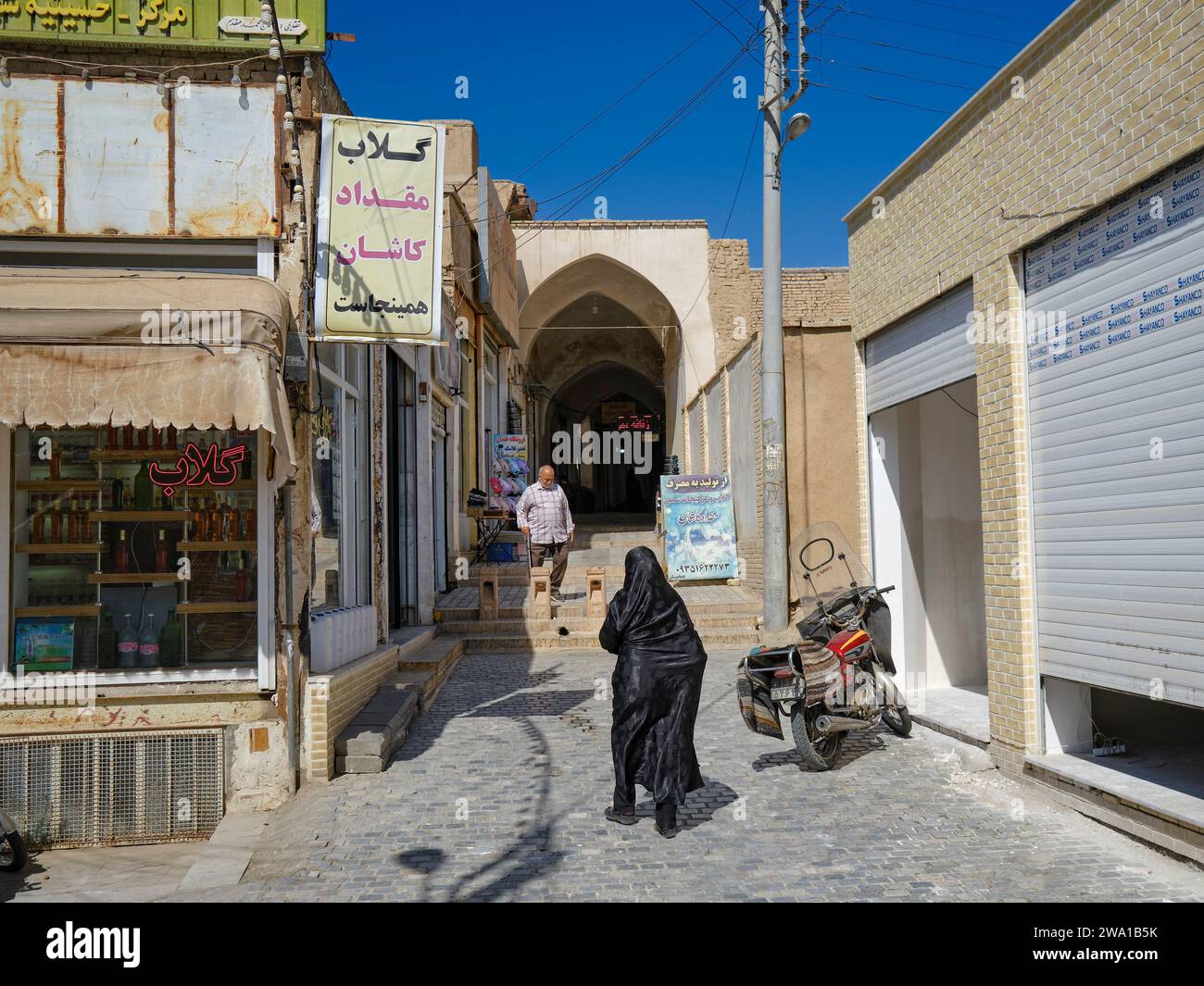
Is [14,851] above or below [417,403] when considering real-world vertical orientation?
below

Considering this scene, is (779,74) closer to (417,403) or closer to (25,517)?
(417,403)

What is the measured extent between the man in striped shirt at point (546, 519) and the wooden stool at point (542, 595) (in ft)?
1.22

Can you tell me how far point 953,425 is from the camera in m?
8.37

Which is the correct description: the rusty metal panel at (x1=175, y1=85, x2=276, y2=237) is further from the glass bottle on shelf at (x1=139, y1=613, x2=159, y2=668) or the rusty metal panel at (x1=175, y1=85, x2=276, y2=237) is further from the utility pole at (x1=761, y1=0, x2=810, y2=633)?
the utility pole at (x1=761, y1=0, x2=810, y2=633)

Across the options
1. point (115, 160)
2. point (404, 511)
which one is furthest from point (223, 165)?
point (404, 511)

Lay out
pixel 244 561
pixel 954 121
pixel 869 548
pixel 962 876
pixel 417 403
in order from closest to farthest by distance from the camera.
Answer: pixel 962 876 → pixel 244 561 → pixel 954 121 → pixel 869 548 → pixel 417 403

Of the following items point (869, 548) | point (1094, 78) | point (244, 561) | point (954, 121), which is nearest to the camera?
point (1094, 78)

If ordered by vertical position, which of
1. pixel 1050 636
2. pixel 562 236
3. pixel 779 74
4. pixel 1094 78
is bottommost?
pixel 1050 636

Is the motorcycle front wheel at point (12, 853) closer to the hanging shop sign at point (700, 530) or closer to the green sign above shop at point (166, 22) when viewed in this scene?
the green sign above shop at point (166, 22)

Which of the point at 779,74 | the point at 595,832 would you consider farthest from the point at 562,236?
the point at 595,832

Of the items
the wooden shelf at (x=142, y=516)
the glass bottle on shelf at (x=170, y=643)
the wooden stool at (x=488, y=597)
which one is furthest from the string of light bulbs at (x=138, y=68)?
the wooden stool at (x=488, y=597)

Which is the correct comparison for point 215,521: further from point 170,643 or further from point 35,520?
point 35,520

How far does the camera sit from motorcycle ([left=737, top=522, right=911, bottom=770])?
19.4 ft

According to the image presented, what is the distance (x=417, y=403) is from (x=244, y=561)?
4.62m
